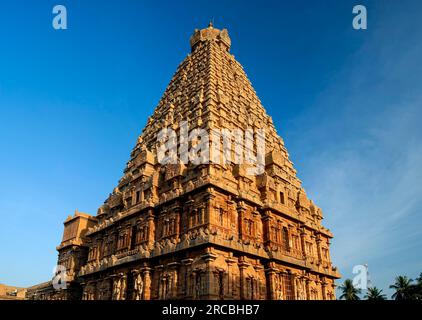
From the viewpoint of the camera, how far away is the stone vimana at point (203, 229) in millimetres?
25453

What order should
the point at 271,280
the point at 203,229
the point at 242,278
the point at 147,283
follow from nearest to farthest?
the point at 242,278
the point at 203,229
the point at 147,283
the point at 271,280

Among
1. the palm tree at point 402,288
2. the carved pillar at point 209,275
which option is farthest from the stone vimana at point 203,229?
the palm tree at point 402,288

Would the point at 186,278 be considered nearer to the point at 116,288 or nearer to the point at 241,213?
the point at 241,213

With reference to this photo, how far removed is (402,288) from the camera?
51031 millimetres

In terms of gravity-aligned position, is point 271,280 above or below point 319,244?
below

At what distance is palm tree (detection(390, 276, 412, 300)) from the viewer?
5022cm

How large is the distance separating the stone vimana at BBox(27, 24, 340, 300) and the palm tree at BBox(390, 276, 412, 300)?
20.8 meters

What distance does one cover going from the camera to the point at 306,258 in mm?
32969

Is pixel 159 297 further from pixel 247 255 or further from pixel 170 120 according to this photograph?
pixel 170 120

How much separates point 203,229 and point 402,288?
4025 centimetres

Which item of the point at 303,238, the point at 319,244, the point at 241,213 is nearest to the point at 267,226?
the point at 241,213

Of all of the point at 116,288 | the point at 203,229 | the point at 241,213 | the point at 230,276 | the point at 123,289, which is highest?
the point at 241,213

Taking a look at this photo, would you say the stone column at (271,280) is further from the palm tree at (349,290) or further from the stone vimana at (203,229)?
the palm tree at (349,290)

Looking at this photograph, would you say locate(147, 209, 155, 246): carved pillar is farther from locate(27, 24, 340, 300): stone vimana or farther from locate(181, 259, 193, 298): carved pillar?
locate(181, 259, 193, 298): carved pillar
